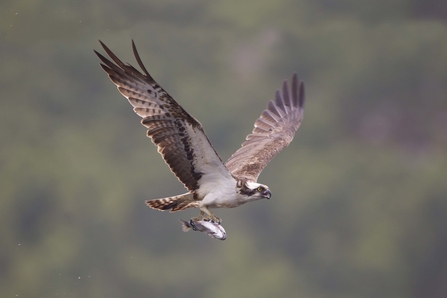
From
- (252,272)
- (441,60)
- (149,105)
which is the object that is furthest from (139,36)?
(149,105)

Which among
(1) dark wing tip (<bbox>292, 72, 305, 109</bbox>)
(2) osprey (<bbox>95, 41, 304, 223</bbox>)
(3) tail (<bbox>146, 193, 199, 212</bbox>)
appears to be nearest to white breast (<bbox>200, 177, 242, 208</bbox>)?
(2) osprey (<bbox>95, 41, 304, 223</bbox>)

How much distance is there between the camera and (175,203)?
8477mm

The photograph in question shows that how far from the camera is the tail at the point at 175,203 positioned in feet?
27.7

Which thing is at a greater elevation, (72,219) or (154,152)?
(154,152)

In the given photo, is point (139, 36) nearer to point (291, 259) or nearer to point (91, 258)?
point (91, 258)

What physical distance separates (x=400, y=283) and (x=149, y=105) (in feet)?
60.7

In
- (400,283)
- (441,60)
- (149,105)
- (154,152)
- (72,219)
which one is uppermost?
(441,60)

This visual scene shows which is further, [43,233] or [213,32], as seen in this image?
[213,32]

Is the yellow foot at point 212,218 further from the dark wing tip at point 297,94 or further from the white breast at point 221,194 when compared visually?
the dark wing tip at point 297,94

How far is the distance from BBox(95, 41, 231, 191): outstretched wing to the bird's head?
29 centimetres

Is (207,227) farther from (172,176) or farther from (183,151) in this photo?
(172,176)

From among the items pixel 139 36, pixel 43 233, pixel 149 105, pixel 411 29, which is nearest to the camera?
pixel 149 105

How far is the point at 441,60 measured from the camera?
93.9 ft

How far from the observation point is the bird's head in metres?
8.03
